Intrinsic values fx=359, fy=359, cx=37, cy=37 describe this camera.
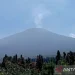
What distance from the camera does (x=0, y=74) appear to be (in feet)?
203

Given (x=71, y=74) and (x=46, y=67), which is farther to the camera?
(x=46, y=67)

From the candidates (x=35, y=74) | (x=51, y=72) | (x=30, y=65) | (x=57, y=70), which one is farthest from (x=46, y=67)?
(x=30, y=65)

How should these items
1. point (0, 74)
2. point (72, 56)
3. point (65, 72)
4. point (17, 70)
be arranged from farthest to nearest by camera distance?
point (72, 56) < point (17, 70) < point (0, 74) < point (65, 72)

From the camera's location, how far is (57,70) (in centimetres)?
5238

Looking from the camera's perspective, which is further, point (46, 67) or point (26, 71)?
point (26, 71)

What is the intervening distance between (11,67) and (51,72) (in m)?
11.3

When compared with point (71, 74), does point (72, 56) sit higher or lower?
higher

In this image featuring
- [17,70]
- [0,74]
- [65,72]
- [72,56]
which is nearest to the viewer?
[65,72]

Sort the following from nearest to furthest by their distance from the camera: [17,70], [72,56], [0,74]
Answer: [0,74]
[17,70]
[72,56]

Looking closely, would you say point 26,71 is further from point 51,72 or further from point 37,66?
point 37,66

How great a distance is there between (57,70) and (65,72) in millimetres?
1402

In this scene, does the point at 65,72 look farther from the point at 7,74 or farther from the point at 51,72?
the point at 7,74

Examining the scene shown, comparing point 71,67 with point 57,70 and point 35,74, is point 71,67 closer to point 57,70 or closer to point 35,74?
point 57,70

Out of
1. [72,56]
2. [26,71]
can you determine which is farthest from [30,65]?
[26,71]
